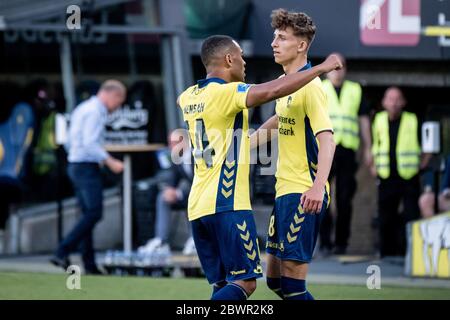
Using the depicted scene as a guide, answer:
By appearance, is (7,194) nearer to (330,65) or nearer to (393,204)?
(393,204)

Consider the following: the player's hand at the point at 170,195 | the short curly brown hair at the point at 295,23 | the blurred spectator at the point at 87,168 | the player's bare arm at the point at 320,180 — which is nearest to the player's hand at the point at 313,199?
the player's bare arm at the point at 320,180

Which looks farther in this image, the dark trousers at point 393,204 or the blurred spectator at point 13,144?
the blurred spectator at point 13,144

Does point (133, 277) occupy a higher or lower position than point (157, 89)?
lower

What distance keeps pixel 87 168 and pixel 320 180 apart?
6.00 metres

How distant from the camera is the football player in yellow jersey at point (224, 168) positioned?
8.09 metres

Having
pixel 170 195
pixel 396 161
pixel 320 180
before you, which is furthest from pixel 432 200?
pixel 320 180

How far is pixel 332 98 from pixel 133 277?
338 cm

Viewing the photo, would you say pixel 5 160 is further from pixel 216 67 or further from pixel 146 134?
pixel 216 67

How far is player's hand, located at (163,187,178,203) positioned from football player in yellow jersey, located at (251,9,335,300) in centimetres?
689

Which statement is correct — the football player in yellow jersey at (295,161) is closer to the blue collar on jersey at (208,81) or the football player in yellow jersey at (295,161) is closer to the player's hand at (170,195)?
the blue collar on jersey at (208,81)

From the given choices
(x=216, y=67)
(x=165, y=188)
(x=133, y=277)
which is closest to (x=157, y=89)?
(x=165, y=188)

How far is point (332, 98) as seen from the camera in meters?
14.8

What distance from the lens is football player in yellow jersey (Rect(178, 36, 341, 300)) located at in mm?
8086

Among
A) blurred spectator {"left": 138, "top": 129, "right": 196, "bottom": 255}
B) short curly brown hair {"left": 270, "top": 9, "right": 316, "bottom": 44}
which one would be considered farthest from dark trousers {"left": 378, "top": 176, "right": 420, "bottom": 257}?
short curly brown hair {"left": 270, "top": 9, "right": 316, "bottom": 44}
